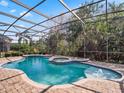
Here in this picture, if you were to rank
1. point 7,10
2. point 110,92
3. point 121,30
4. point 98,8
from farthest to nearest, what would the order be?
point 98,8
point 121,30
point 7,10
point 110,92

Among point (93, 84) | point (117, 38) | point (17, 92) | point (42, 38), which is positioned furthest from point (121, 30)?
point (42, 38)

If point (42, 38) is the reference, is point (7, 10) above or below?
above

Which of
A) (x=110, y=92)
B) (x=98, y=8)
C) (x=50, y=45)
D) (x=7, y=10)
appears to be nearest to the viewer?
(x=110, y=92)

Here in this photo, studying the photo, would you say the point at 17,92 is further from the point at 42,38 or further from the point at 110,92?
the point at 42,38

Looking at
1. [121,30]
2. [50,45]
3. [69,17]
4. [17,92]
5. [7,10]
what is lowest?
[17,92]

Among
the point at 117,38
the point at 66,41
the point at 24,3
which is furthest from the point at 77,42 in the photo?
the point at 24,3

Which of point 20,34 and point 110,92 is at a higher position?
point 20,34

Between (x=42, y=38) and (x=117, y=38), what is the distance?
34.4 ft

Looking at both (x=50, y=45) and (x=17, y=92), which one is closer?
(x=17, y=92)

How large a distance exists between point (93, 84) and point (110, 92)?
2.81 feet

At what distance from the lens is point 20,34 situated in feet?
53.6

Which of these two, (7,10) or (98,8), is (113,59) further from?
(7,10)

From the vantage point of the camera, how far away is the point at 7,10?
9188 millimetres

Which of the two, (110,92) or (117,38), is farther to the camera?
(117,38)
